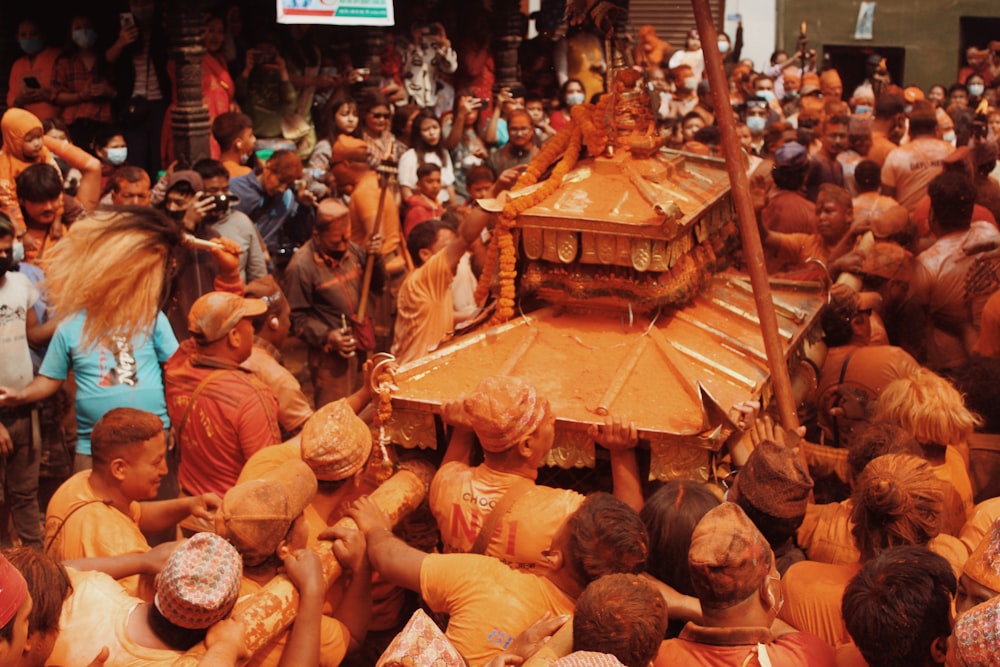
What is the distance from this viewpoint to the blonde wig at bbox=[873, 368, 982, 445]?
4.38 m

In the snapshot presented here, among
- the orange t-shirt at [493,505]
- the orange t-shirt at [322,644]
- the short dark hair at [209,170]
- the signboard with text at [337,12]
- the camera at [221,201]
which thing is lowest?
the orange t-shirt at [322,644]

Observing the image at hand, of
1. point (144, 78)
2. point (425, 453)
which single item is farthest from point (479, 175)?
point (144, 78)

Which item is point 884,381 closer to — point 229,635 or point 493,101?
point 229,635

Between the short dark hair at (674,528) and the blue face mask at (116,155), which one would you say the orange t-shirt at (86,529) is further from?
the blue face mask at (116,155)

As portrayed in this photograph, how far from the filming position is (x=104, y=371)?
5.82 m

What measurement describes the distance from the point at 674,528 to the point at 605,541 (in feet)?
1.10

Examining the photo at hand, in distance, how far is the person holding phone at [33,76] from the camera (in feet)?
35.8

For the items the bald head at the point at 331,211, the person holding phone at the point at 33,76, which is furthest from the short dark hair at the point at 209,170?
the person holding phone at the point at 33,76

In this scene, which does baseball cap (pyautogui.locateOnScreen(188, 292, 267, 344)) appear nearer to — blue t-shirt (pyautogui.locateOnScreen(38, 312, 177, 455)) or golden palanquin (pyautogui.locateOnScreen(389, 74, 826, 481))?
blue t-shirt (pyautogui.locateOnScreen(38, 312, 177, 455))

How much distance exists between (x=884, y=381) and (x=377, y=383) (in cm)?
233

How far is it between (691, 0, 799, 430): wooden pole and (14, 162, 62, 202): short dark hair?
4.32 metres

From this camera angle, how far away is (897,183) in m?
9.16

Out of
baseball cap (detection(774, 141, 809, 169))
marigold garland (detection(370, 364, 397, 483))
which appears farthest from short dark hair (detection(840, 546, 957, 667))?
baseball cap (detection(774, 141, 809, 169))

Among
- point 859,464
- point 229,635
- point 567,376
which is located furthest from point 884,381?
point 229,635
